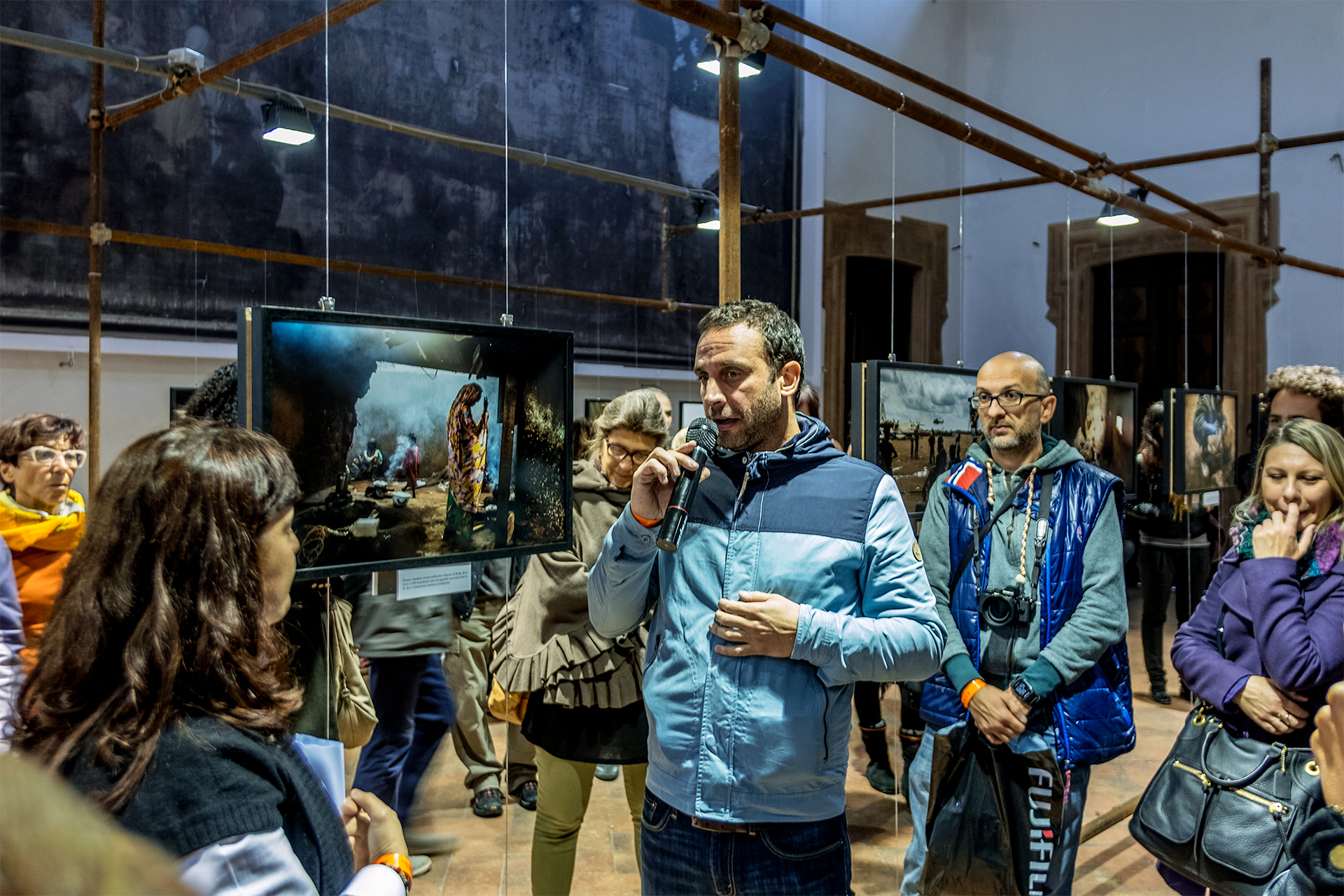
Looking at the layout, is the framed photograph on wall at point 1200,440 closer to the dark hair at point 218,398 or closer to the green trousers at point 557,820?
the green trousers at point 557,820

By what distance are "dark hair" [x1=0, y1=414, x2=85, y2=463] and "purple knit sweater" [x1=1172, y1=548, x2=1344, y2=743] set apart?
3100mm

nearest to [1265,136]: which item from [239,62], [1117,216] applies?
[1117,216]

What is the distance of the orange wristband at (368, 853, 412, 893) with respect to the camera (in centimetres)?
151

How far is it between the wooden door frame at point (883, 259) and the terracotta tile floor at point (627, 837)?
1.91 m

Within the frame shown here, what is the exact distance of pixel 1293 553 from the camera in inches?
106

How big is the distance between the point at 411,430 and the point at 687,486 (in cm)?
84

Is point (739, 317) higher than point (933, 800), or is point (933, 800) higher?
point (739, 317)

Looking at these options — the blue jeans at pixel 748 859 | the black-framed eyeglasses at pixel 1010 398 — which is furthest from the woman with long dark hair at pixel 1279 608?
the blue jeans at pixel 748 859

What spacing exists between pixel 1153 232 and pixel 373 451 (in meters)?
7.58

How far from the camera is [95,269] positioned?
2.78 m

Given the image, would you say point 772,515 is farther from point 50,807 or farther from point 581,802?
point 50,807

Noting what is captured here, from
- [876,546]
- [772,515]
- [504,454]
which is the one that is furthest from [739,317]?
[504,454]

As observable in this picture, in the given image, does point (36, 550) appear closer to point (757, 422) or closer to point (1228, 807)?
point (757, 422)

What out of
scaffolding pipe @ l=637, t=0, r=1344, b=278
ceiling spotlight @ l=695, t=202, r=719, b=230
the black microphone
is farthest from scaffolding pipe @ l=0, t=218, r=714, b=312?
the black microphone
